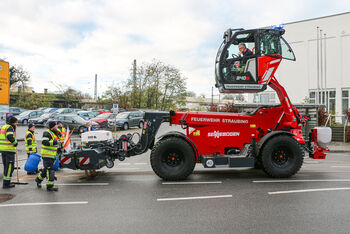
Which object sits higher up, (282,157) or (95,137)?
(95,137)

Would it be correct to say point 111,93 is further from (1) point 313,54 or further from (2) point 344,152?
(2) point 344,152

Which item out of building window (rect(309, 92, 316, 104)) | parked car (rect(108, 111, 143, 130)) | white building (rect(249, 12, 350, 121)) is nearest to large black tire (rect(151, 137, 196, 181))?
parked car (rect(108, 111, 143, 130))

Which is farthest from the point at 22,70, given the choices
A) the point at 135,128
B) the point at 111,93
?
the point at 135,128

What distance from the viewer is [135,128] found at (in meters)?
27.5

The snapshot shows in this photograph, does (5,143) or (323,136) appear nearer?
(5,143)

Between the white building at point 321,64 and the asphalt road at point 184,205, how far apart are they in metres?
22.9

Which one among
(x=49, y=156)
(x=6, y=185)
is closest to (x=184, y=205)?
(x=49, y=156)

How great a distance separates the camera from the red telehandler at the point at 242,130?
7949mm

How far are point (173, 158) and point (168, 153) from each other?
0.65 feet

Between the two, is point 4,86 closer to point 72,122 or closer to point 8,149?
point 8,149

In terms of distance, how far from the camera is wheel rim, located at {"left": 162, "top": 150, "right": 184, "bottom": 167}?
309 inches

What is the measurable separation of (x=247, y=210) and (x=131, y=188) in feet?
9.60

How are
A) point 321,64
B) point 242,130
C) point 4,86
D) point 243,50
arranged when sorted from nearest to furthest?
point 242,130, point 243,50, point 4,86, point 321,64

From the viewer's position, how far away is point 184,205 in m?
5.76
